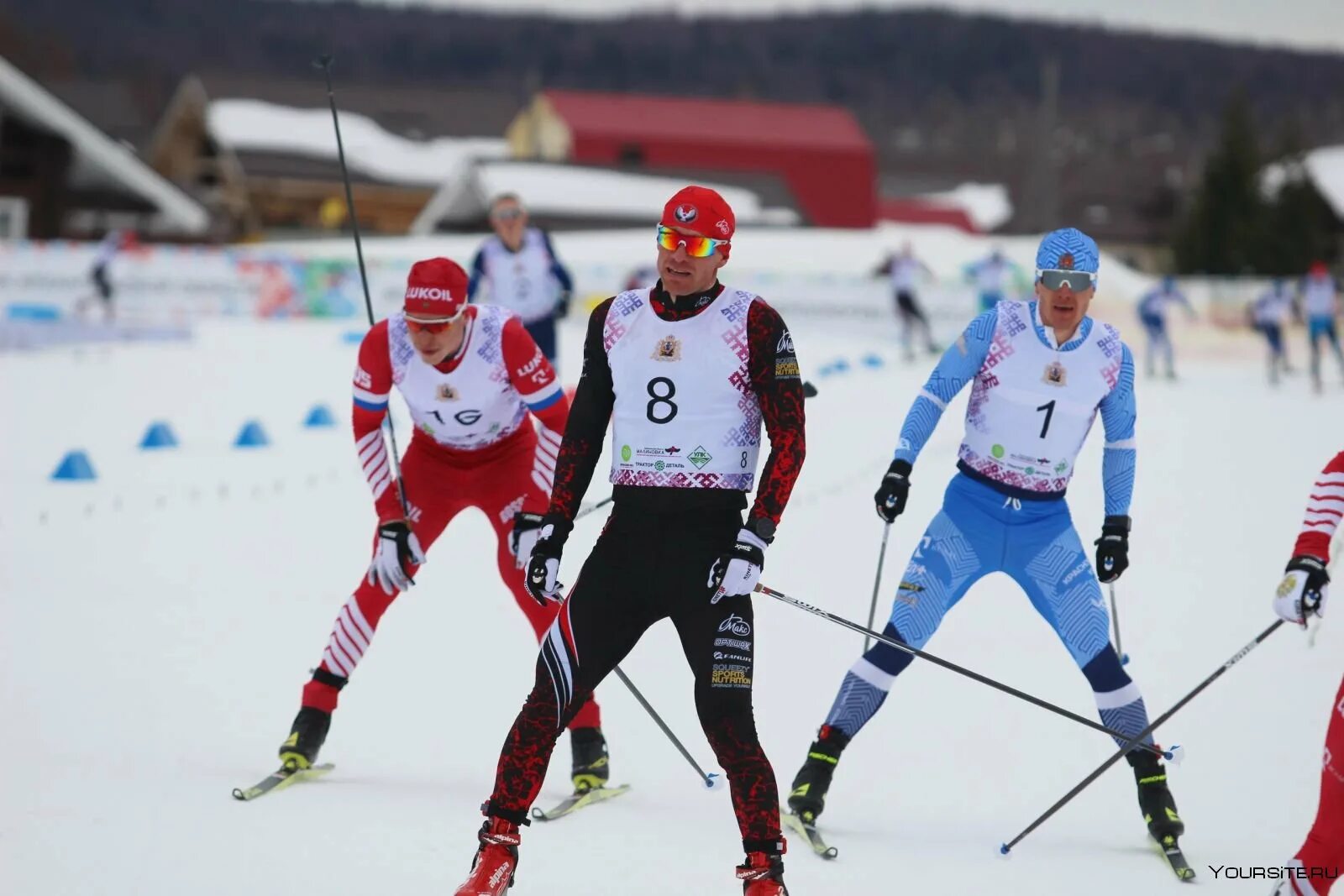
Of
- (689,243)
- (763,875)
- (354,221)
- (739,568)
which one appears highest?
(354,221)

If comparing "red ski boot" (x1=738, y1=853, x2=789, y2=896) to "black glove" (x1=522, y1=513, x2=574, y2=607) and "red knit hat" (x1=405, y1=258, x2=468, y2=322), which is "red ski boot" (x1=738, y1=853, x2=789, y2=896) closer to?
"black glove" (x1=522, y1=513, x2=574, y2=607)

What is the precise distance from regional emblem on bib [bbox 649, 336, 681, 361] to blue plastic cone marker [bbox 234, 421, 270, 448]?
10.5 m

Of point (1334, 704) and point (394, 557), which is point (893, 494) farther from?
point (394, 557)

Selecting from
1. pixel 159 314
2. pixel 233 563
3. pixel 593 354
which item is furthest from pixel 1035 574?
pixel 159 314

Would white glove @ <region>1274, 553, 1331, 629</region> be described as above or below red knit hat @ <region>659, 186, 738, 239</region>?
below

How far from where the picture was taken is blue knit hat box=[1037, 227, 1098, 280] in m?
5.70

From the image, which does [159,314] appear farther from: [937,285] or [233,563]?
[233,563]

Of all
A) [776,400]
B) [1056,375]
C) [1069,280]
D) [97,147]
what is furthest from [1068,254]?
[97,147]

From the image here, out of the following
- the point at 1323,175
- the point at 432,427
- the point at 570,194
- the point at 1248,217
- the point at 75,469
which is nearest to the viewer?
the point at 432,427

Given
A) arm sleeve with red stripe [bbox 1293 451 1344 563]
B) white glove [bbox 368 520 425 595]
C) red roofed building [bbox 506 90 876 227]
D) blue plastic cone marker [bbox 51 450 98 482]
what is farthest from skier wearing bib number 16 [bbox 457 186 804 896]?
red roofed building [bbox 506 90 876 227]

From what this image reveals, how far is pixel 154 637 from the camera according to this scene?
310 inches

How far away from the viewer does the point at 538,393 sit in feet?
19.1

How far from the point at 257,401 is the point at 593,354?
13.9 m

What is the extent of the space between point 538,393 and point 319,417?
10.5 m
